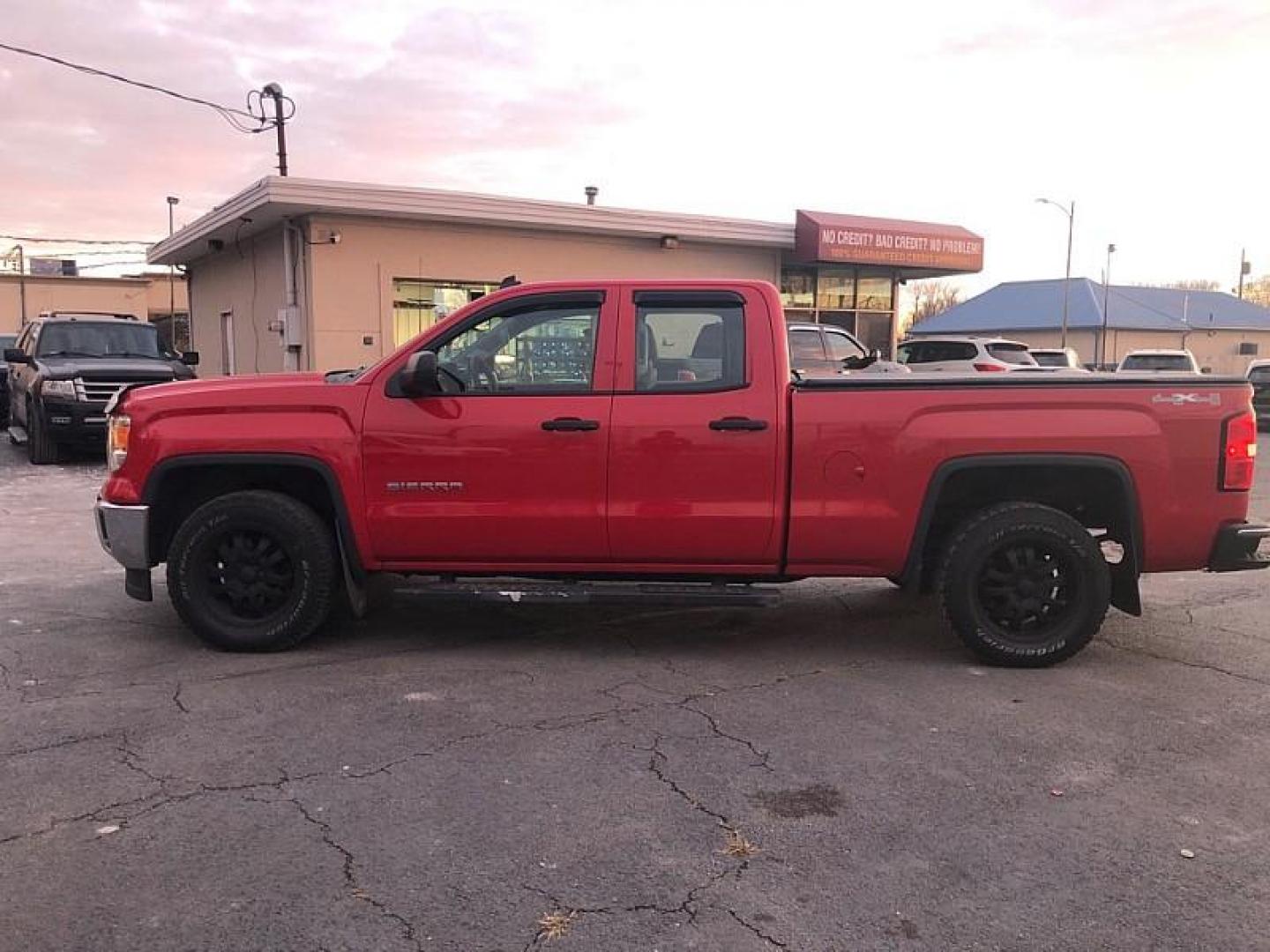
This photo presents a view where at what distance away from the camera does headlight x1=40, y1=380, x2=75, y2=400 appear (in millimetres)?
13523

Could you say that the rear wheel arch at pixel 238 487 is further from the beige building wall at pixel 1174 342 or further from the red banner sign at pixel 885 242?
the beige building wall at pixel 1174 342

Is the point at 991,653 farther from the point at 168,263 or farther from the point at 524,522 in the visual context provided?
the point at 168,263

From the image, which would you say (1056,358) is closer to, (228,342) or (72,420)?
(228,342)

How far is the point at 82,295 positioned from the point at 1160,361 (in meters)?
54.5

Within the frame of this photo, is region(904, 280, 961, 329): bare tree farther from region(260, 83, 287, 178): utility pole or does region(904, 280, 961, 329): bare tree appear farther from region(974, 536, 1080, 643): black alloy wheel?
region(974, 536, 1080, 643): black alloy wheel

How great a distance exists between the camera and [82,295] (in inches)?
2179

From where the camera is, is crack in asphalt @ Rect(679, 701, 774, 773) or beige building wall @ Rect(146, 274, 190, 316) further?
beige building wall @ Rect(146, 274, 190, 316)

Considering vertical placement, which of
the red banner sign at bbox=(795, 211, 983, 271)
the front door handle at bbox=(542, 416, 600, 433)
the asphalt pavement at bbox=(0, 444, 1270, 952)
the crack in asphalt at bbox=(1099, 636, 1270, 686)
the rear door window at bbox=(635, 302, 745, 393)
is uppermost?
the red banner sign at bbox=(795, 211, 983, 271)

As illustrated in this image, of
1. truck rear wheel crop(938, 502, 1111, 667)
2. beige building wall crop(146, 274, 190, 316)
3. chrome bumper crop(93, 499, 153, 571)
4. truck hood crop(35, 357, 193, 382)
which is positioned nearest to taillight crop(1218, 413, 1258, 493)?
truck rear wheel crop(938, 502, 1111, 667)

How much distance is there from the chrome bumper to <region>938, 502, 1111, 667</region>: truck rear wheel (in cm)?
428

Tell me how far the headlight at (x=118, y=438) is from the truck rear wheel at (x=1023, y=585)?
445cm

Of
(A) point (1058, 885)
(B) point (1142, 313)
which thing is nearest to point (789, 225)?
(A) point (1058, 885)

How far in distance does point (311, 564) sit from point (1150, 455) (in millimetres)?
4409

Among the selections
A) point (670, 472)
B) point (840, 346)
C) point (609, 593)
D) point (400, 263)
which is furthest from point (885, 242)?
point (609, 593)
